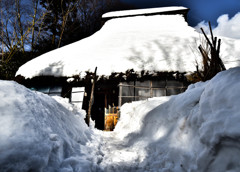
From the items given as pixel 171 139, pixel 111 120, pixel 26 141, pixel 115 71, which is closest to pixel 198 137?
pixel 171 139

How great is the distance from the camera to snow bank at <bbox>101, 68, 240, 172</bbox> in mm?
1021

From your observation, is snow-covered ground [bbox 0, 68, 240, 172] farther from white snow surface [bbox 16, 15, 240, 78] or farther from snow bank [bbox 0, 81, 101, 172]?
white snow surface [bbox 16, 15, 240, 78]

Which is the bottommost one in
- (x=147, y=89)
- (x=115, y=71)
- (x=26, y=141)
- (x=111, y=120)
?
(x=111, y=120)

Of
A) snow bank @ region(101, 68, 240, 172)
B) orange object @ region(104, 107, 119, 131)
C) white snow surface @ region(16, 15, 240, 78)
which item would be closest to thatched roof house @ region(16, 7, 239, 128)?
white snow surface @ region(16, 15, 240, 78)

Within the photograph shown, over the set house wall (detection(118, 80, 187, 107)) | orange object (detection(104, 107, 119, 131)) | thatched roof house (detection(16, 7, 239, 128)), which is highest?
thatched roof house (detection(16, 7, 239, 128))

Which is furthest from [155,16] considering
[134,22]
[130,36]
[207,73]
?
[207,73]

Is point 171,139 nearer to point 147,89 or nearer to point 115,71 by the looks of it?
point 115,71

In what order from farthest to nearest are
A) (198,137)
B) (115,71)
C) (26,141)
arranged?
1. (115,71)
2. (198,137)
3. (26,141)

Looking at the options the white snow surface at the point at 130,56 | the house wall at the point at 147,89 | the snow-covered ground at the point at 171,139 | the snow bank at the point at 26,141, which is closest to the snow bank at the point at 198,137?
the snow-covered ground at the point at 171,139

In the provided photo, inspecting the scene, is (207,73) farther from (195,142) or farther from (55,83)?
(55,83)

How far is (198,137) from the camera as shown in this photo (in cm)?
140

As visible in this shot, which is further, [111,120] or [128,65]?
[128,65]

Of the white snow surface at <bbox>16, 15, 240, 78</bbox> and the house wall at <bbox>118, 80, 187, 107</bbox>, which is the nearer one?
the white snow surface at <bbox>16, 15, 240, 78</bbox>

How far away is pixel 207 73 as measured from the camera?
2.76 m
